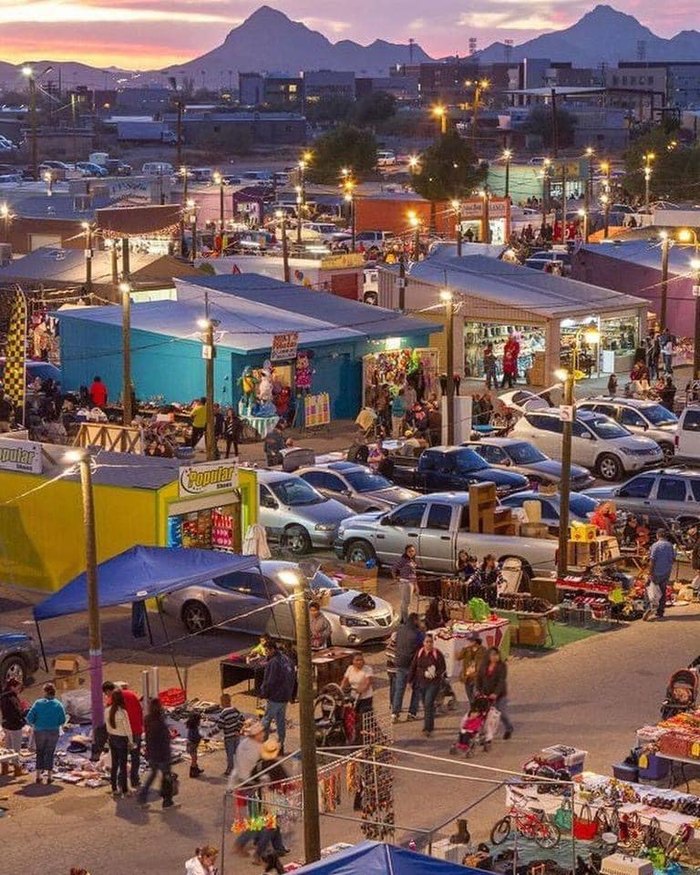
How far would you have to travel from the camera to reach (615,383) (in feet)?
152

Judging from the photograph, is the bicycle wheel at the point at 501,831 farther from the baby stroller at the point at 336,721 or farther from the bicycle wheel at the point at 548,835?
the baby stroller at the point at 336,721

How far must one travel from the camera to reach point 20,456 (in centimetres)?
2909

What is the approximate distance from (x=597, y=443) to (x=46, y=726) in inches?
804

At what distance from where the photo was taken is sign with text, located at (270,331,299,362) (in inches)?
1644

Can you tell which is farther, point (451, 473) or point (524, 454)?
point (524, 454)

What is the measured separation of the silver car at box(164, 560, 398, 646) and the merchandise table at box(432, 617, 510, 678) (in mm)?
1905

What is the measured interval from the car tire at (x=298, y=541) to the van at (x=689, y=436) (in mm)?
9748

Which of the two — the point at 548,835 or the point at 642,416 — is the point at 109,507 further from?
the point at 642,416

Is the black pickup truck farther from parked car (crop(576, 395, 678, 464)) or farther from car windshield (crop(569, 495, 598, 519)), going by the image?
parked car (crop(576, 395, 678, 464))

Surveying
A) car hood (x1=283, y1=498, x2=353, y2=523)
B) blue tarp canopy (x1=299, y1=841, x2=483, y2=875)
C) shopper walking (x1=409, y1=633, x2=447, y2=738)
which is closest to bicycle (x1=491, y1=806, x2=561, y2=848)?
blue tarp canopy (x1=299, y1=841, x2=483, y2=875)

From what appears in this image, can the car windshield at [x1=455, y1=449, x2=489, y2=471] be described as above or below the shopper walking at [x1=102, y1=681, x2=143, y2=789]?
below

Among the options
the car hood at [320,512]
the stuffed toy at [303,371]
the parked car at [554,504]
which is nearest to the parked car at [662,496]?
the parked car at [554,504]

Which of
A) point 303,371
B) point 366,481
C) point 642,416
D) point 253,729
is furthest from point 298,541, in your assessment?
point 253,729

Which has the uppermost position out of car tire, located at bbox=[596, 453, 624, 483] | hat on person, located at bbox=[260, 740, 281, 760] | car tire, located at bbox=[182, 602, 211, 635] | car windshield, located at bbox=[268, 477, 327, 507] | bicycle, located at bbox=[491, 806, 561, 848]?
hat on person, located at bbox=[260, 740, 281, 760]
